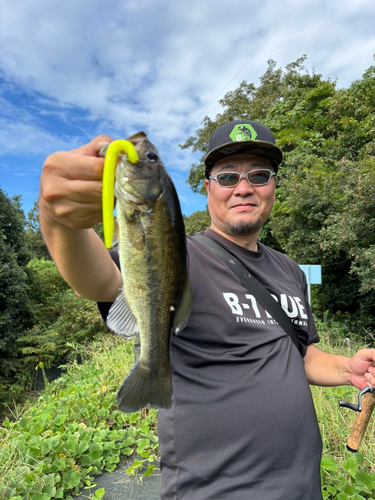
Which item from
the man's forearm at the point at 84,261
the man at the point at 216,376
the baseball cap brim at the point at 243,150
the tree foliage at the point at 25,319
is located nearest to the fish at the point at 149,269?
the man at the point at 216,376

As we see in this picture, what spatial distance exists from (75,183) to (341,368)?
210cm

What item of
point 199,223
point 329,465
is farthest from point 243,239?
point 199,223

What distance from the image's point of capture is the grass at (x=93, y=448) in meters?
2.44

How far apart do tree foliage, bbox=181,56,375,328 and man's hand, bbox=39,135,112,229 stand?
8133 millimetres

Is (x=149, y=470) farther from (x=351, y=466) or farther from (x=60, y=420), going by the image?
(x=351, y=466)

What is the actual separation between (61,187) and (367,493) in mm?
3034

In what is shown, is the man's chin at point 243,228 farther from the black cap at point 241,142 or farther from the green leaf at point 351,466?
the green leaf at point 351,466

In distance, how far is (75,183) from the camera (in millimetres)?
1061

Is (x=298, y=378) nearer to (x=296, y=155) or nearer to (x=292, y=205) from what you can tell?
(x=292, y=205)

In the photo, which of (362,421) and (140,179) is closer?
A: (140,179)

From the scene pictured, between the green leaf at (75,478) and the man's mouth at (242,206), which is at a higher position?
the man's mouth at (242,206)

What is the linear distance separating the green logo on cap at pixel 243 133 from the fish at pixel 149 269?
4.28ft

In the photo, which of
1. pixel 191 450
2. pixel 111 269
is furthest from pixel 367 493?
pixel 111 269

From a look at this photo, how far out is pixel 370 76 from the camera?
1396 cm
